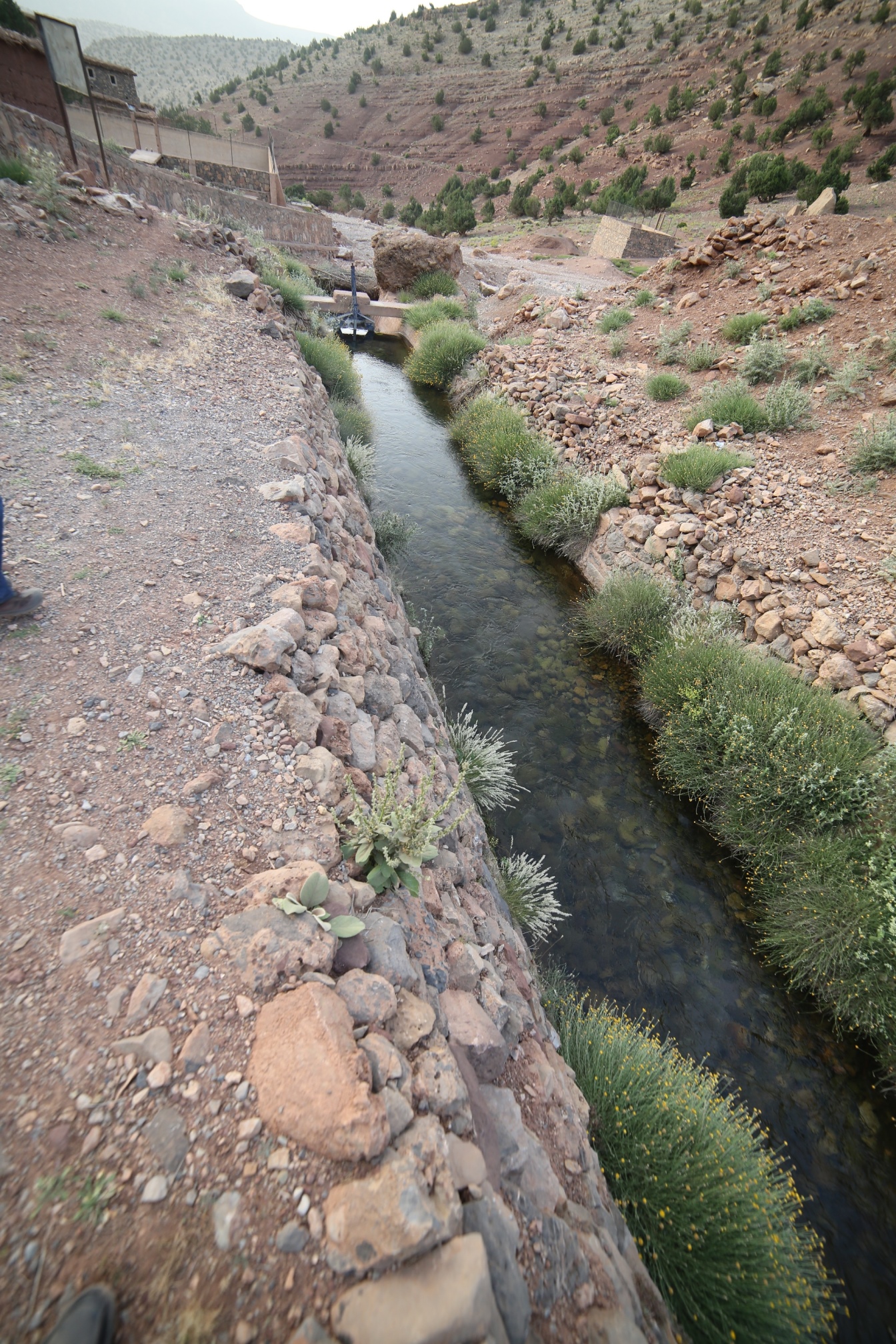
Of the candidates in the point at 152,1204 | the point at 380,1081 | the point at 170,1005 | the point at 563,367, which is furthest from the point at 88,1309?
the point at 563,367

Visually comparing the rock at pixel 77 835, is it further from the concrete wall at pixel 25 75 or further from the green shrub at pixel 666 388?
the concrete wall at pixel 25 75

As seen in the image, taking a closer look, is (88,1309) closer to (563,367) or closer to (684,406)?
(684,406)

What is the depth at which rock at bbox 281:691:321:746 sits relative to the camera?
123 inches

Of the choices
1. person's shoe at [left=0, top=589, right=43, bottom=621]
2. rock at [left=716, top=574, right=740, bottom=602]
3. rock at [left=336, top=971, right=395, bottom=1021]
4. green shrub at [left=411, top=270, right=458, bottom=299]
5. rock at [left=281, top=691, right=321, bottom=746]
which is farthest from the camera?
green shrub at [left=411, top=270, right=458, bottom=299]

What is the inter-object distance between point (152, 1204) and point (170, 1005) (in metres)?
0.53

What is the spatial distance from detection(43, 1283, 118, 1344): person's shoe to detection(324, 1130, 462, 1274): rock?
525mm

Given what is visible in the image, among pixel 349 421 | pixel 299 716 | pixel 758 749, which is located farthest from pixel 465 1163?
pixel 349 421

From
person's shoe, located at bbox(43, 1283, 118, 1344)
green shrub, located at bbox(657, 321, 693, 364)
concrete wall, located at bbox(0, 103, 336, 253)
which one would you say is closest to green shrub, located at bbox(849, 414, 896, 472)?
green shrub, located at bbox(657, 321, 693, 364)

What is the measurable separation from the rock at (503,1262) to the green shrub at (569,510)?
8.57 meters

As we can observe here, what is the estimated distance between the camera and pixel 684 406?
408 inches

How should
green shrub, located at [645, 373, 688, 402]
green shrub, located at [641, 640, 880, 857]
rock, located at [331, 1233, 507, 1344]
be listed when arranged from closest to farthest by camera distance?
rock, located at [331, 1233, 507, 1344] < green shrub, located at [641, 640, 880, 857] < green shrub, located at [645, 373, 688, 402]

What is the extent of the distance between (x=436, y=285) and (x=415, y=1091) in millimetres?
22686

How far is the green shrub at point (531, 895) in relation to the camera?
4.48 m

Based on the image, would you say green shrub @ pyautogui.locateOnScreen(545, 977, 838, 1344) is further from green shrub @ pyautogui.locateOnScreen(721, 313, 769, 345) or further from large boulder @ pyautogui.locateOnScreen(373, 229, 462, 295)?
large boulder @ pyautogui.locateOnScreen(373, 229, 462, 295)
